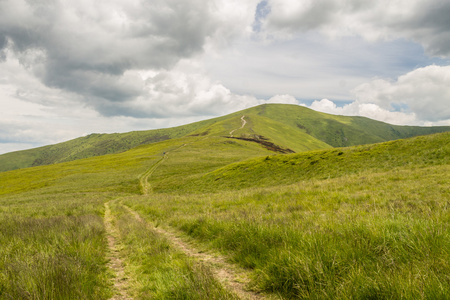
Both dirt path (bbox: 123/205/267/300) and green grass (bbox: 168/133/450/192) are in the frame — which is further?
green grass (bbox: 168/133/450/192)

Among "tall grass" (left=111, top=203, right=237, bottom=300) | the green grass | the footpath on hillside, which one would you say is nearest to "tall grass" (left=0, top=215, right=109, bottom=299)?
"tall grass" (left=111, top=203, right=237, bottom=300)

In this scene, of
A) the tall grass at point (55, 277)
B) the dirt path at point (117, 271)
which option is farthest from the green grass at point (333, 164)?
the tall grass at point (55, 277)

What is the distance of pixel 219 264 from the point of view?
19.9 feet

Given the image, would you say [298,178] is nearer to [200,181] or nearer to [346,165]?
[346,165]

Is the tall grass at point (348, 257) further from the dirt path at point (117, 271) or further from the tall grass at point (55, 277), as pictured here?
the tall grass at point (55, 277)

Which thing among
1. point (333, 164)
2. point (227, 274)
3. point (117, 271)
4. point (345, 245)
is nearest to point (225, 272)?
point (227, 274)

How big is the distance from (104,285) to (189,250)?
305cm

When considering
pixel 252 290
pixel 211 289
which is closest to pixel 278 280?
pixel 252 290

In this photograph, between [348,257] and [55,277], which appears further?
[55,277]

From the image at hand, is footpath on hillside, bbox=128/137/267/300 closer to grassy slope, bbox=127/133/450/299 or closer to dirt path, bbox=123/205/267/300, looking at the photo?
dirt path, bbox=123/205/267/300

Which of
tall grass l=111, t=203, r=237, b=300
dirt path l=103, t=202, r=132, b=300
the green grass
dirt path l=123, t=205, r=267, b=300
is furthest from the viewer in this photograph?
the green grass

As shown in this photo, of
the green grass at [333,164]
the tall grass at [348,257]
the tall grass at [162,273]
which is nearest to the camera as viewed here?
the tall grass at [348,257]

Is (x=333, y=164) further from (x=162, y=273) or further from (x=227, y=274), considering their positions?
(x=162, y=273)

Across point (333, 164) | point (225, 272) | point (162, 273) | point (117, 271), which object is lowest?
point (333, 164)
